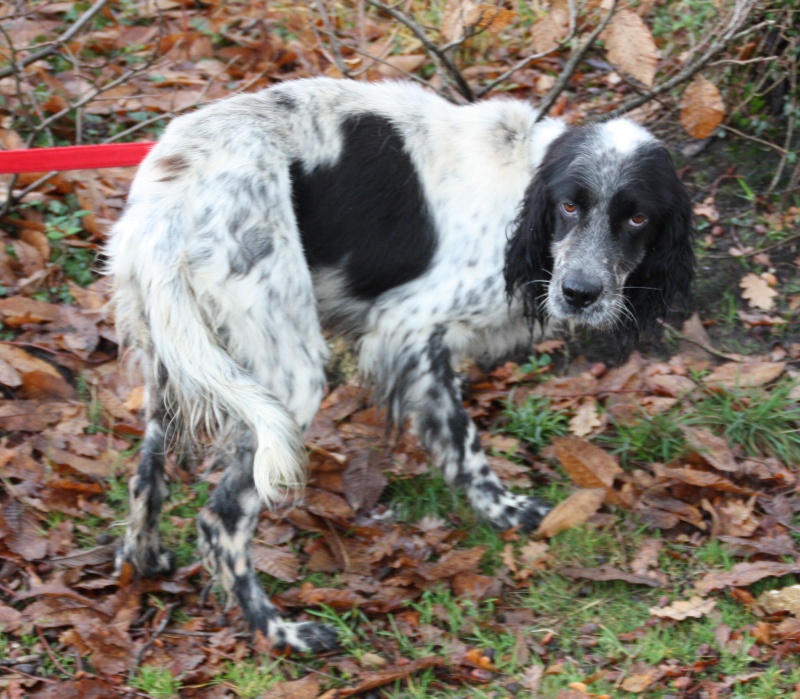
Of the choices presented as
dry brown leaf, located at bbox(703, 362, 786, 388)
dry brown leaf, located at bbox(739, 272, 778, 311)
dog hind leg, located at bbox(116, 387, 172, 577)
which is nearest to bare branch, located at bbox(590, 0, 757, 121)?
dry brown leaf, located at bbox(739, 272, 778, 311)

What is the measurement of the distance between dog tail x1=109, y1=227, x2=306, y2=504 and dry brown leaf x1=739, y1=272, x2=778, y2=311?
233cm

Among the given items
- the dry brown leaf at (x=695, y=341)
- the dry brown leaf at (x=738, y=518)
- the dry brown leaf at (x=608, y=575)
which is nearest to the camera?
the dry brown leaf at (x=608, y=575)

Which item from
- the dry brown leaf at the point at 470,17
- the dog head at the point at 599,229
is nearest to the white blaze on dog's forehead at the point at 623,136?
the dog head at the point at 599,229

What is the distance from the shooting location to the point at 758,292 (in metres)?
4.55

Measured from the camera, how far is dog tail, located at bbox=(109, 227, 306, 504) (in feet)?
9.52

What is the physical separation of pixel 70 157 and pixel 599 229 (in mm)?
1824

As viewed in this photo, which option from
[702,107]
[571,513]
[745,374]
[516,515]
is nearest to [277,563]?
[516,515]

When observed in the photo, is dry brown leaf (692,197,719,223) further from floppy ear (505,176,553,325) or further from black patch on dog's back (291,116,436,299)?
black patch on dog's back (291,116,436,299)

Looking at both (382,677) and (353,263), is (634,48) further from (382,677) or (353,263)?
(382,677)

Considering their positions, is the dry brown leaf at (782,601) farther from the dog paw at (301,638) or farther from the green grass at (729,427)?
the dog paw at (301,638)

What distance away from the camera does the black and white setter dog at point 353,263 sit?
314 centimetres

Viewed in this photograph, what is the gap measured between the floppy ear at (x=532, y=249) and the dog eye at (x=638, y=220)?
0.28m

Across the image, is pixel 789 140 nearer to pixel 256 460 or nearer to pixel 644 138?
pixel 644 138

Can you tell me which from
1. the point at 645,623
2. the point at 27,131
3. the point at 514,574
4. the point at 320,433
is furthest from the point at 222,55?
the point at 645,623
